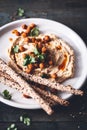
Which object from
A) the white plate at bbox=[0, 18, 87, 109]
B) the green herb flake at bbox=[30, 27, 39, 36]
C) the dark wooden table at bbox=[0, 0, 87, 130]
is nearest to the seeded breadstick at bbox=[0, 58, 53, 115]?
the white plate at bbox=[0, 18, 87, 109]

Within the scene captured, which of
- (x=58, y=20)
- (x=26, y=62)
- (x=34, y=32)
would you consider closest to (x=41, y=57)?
(x=26, y=62)

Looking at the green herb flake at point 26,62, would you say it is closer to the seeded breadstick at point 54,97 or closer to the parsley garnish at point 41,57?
the parsley garnish at point 41,57

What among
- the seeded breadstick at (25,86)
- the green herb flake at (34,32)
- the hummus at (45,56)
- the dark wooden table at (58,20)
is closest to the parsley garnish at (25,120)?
the dark wooden table at (58,20)

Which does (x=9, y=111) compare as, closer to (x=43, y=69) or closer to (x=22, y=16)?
(x=43, y=69)

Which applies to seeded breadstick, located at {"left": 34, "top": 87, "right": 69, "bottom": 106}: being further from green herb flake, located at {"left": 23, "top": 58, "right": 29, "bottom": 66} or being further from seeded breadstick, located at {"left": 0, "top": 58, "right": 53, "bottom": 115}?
green herb flake, located at {"left": 23, "top": 58, "right": 29, "bottom": 66}

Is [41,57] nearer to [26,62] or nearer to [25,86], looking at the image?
[26,62]

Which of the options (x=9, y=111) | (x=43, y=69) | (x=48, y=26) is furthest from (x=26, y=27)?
(x=9, y=111)
